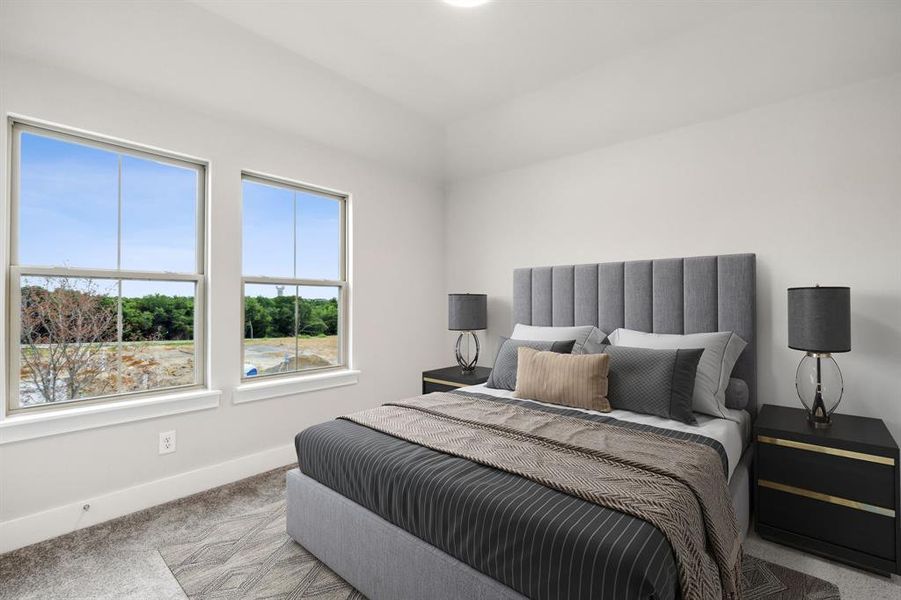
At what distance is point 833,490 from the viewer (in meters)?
2.01

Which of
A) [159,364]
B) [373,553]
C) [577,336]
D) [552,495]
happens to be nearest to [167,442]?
[159,364]

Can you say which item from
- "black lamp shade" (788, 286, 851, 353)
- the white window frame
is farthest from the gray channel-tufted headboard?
the white window frame

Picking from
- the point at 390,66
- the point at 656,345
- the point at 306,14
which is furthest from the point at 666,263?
the point at 306,14

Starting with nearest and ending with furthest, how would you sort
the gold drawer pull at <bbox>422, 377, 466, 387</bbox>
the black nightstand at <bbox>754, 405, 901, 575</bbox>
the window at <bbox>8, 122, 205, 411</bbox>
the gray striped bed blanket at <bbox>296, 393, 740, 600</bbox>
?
1. the gray striped bed blanket at <bbox>296, 393, 740, 600</bbox>
2. the black nightstand at <bbox>754, 405, 901, 575</bbox>
3. the window at <bbox>8, 122, 205, 411</bbox>
4. the gold drawer pull at <bbox>422, 377, 466, 387</bbox>

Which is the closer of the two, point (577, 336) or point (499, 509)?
point (499, 509)

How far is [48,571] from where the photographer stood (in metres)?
1.97

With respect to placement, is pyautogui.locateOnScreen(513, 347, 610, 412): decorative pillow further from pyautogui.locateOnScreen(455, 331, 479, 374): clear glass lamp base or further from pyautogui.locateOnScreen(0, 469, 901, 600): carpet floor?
pyautogui.locateOnScreen(455, 331, 479, 374): clear glass lamp base

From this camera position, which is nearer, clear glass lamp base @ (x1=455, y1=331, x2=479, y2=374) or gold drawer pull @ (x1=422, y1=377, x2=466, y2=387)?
gold drawer pull @ (x1=422, y1=377, x2=466, y2=387)

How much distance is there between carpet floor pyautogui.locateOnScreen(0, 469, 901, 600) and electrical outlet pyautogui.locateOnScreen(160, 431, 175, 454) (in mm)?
365

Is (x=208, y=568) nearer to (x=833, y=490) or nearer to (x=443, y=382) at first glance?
(x=443, y=382)

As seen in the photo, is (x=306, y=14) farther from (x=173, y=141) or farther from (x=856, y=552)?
(x=856, y=552)

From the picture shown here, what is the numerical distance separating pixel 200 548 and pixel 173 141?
91.9 inches

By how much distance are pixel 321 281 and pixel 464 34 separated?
2.10 meters

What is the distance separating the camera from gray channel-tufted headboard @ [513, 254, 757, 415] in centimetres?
271
